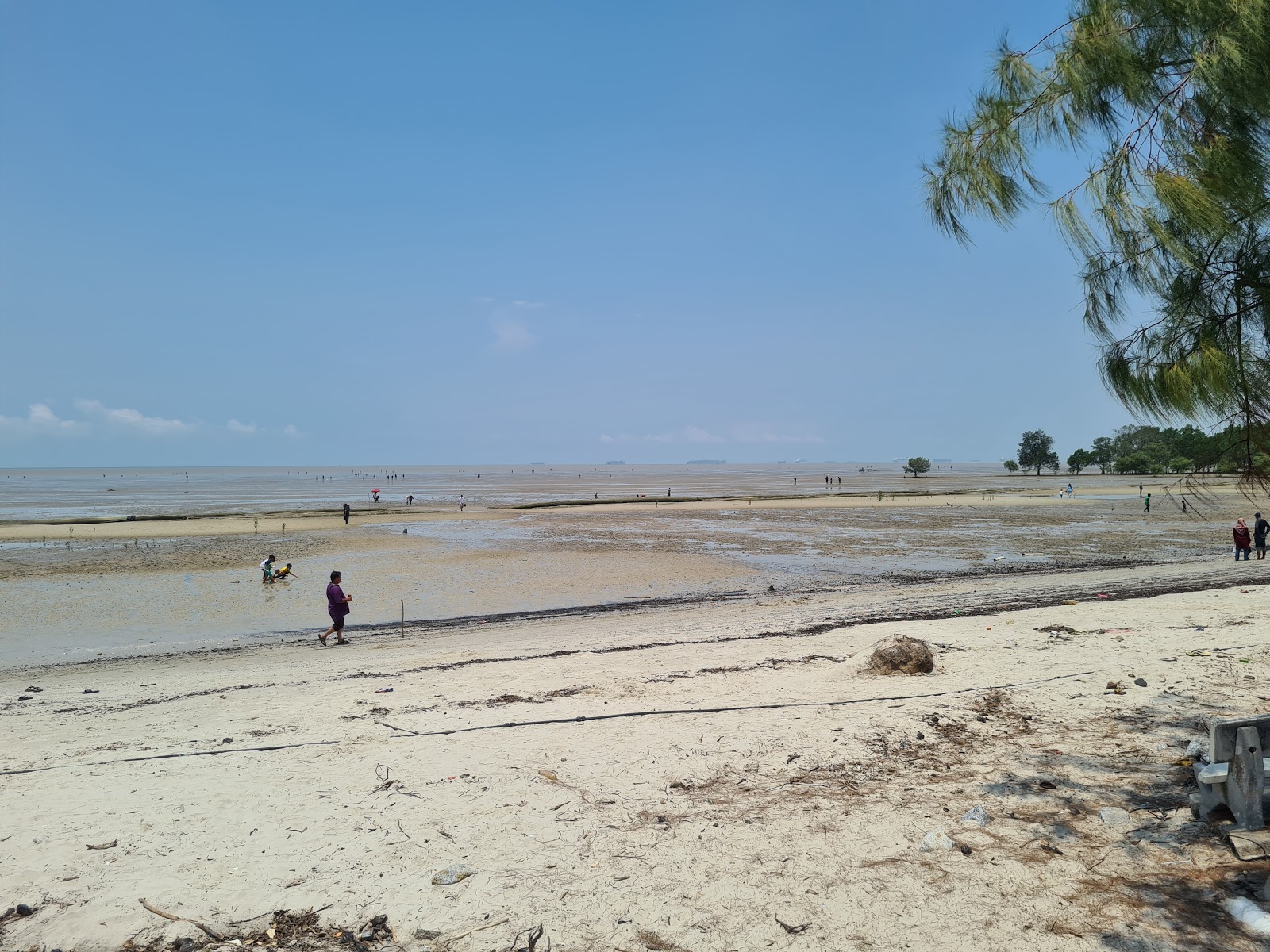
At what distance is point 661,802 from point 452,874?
158 centimetres

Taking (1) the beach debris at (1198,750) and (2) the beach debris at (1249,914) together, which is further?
(1) the beach debris at (1198,750)

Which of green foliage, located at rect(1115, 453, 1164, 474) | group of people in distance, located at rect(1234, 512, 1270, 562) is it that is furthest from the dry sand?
Answer: group of people in distance, located at rect(1234, 512, 1270, 562)

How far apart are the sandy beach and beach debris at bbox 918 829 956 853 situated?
0.04 meters

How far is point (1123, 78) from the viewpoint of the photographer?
4172 millimetres

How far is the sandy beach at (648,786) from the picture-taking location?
3.96 m

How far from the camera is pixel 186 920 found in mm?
4066

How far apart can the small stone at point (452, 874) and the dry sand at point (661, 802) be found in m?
0.05

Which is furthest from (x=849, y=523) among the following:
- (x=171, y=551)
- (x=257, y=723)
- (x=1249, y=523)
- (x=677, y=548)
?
A: (x=257, y=723)

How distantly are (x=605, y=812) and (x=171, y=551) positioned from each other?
99.9 ft

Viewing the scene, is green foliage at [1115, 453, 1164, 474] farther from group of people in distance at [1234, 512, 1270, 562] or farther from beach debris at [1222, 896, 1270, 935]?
group of people in distance at [1234, 512, 1270, 562]

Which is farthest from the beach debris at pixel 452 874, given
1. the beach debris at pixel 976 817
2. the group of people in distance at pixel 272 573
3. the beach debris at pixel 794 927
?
the group of people in distance at pixel 272 573

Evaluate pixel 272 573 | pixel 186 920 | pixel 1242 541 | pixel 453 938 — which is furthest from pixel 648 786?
pixel 1242 541

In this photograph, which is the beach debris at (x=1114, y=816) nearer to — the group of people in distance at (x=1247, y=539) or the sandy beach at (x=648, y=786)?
the sandy beach at (x=648, y=786)

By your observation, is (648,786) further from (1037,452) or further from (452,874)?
(1037,452)
